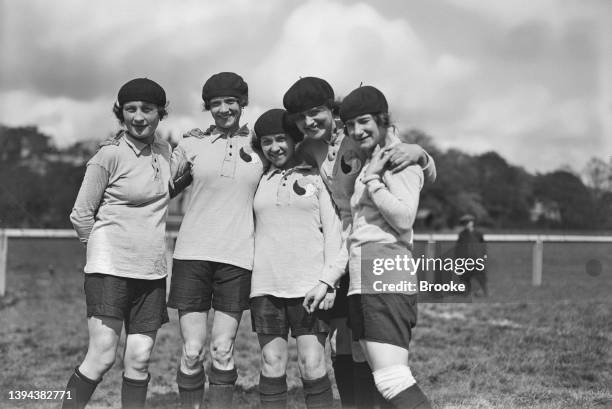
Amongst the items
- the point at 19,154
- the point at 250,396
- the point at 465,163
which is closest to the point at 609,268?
the point at 250,396

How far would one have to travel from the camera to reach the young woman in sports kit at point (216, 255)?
294 cm

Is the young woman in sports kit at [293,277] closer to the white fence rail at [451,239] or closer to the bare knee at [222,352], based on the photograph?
the bare knee at [222,352]

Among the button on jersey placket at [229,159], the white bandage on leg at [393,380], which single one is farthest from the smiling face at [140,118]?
the white bandage on leg at [393,380]

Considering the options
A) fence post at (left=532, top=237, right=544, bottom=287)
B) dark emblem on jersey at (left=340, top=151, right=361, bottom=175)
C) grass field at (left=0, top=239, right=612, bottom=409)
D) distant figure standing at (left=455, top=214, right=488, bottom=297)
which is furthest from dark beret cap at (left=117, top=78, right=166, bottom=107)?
fence post at (left=532, top=237, right=544, bottom=287)

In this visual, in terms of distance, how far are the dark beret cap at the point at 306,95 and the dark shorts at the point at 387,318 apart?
919 millimetres

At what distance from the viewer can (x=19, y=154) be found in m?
46.9

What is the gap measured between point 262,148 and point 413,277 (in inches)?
39.5

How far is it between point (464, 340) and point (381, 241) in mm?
3922

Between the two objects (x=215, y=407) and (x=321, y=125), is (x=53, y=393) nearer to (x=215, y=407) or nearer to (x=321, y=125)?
(x=215, y=407)

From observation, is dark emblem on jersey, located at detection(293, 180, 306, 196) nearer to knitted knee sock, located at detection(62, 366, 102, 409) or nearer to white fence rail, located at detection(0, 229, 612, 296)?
knitted knee sock, located at detection(62, 366, 102, 409)

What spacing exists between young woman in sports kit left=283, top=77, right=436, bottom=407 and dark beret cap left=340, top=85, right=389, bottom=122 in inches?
9.1

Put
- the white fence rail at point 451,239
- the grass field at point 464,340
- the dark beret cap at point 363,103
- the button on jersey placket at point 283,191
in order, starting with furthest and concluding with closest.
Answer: the white fence rail at point 451,239 < the grass field at point 464,340 < the button on jersey placket at point 283,191 < the dark beret cap at point 363,103

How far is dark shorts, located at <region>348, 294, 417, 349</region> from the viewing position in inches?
98.3

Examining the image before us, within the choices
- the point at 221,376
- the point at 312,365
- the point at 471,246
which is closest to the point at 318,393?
the point at 312,365
